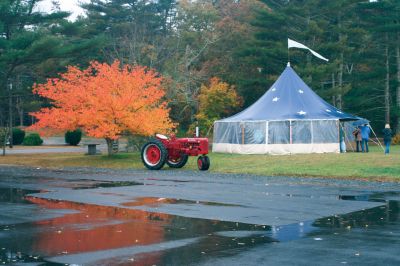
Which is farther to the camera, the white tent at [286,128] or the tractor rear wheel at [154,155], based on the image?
the white tent at [286,128]

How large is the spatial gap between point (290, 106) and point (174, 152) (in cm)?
1192

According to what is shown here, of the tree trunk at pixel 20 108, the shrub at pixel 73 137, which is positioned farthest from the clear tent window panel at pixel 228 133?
the shrub at pixel 73 137

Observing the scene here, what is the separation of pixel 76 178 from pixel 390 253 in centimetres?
1440

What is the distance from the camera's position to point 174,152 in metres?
24.9

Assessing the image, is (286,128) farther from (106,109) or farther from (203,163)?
(203,163)

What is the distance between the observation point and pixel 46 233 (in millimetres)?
9883

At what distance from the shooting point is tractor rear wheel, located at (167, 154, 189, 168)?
Answer: 82.4ft

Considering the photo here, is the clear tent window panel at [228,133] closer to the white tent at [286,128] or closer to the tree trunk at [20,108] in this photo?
the white tent at [286,128]

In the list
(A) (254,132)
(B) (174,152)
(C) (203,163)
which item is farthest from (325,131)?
(C) (203,163)

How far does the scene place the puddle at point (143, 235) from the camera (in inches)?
317

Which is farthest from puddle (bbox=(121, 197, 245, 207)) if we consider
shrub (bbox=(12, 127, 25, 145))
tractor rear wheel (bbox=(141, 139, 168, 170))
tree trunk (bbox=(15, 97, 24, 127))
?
shrub (bbox=(12, 127, 25, 145))

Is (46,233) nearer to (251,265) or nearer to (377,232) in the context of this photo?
(251,265)

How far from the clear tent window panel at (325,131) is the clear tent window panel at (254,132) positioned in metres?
2.86

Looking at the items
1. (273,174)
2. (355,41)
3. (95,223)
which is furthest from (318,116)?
(95,223)
